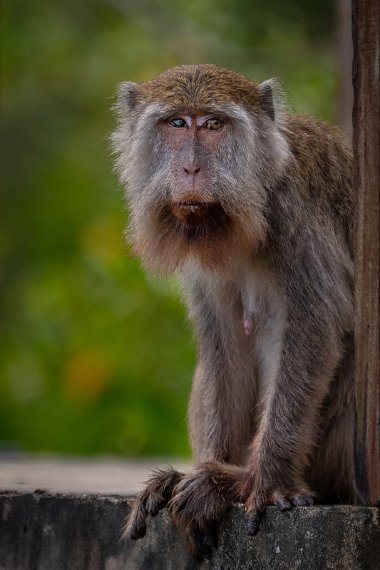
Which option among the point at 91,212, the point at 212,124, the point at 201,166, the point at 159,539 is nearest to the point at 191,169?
the point at 201,166

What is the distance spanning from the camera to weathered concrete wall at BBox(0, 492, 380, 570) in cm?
545

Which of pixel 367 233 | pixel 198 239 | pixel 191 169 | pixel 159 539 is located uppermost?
pixel 191 169

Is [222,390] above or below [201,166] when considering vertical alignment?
below

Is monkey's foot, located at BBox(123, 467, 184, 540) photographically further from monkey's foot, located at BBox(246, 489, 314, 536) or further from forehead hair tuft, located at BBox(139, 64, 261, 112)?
forehead hair tuft, located at BBox(139, 64, 261, 112)

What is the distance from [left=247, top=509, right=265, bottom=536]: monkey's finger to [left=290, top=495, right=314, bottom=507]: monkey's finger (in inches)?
5.7

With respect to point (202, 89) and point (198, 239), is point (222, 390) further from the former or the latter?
point (202, 89)

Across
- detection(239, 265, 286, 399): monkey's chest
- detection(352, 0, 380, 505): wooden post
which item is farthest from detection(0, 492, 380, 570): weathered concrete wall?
detection(239, 265, 286, 399): monkey's chest

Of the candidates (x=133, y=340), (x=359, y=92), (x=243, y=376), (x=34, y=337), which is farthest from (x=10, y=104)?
(x=359, y=92)

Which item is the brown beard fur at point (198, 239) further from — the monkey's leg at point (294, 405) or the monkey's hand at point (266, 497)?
the monkey's hand at point (266, 497)

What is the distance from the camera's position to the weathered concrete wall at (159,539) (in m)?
5.45

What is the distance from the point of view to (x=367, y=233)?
5.64m

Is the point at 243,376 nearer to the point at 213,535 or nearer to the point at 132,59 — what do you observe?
the point at 213,535

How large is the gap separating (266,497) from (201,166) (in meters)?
1.58

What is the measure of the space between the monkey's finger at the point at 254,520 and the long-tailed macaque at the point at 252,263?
10 mm
